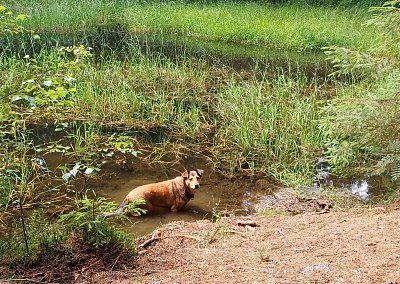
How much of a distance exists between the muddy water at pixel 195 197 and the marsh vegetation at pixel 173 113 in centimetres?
23

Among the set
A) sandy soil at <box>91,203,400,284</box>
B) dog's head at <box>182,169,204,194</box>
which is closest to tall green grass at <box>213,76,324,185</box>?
dog's head at <box>182,169,204,194</box>

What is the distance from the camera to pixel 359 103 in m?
4.79

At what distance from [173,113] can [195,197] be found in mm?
2757

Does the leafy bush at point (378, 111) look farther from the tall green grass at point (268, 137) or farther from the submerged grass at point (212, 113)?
the submerged grass at point (212, 113)

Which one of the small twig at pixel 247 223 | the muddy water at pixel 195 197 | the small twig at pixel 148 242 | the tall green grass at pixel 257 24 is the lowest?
the muddy water at pixel 195 197

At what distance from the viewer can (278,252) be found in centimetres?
340

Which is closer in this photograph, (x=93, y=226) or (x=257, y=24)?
(x=93, y=226)

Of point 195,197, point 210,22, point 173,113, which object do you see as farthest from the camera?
point 210,22

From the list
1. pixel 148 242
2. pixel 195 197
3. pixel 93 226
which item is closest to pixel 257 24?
pixel 195 197

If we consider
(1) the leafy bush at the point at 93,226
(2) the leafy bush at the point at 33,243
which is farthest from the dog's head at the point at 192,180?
(2) the leafy bush at the point at 33,243

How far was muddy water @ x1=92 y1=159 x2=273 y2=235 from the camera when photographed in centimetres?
533

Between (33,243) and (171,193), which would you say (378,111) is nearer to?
(171,193)

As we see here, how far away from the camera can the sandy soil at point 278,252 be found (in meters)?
2.73

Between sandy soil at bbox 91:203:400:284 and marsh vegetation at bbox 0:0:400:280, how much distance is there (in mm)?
456
